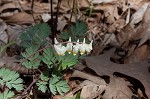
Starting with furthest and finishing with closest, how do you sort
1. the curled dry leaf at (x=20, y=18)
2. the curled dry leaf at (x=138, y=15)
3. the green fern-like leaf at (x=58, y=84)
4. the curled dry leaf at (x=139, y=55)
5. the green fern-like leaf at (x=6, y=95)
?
the curled dry leaf at (x=20, y=18) < the curled dry leaf at (x=138, y=15) < the curled dry leaf at (x=139, y=55) < the green fern-like leaf at (x=58, y=84) < the green fern-like leaf at (x=6, y=95)

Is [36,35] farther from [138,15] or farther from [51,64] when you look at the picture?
[138,15]

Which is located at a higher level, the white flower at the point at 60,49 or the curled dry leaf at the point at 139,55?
the white flower at the point at 60,49

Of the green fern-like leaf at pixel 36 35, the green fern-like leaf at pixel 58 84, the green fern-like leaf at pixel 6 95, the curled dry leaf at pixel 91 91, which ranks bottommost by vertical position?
the curled dry leaf at pixel 91 91

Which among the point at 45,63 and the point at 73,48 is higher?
the point at 73,48

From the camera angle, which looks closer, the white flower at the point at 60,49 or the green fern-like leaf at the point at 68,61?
the white flower at the point at 60,49

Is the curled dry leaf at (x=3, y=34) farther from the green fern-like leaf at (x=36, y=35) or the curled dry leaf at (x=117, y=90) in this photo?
the curled dry leaf at (x=117, y=90)

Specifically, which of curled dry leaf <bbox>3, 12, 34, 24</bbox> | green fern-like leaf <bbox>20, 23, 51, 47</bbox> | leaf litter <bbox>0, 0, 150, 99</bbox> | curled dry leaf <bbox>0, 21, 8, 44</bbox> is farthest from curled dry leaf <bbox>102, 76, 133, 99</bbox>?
curled dry leaf <bbox>3, 12, 34, 24</bbox>

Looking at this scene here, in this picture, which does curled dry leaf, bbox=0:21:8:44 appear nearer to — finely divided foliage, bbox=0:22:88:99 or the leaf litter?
the leaf litter

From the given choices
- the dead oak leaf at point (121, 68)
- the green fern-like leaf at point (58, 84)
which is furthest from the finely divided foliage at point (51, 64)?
the dead oak leaf at point (121, 68)

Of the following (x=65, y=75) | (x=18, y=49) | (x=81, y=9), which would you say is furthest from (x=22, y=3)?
(x=65, y=75)

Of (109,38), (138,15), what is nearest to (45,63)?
(109,38)

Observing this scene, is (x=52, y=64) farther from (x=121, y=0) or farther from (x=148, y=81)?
(x=121, y=0)
